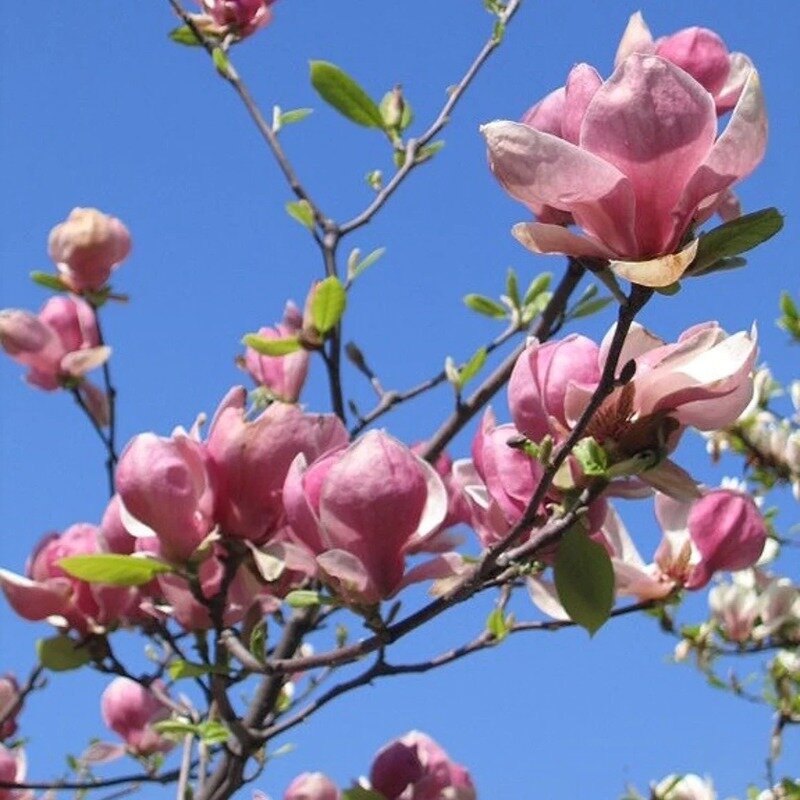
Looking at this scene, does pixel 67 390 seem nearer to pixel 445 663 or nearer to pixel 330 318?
pixel 330 318

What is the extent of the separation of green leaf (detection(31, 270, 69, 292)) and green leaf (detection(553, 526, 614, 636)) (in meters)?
1.32

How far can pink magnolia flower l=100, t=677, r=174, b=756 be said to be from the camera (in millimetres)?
1696

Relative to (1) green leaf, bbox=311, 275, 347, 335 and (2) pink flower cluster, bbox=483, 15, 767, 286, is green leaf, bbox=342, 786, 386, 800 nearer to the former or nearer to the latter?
(1) green leaf, bbox=311, 275, 347, 335

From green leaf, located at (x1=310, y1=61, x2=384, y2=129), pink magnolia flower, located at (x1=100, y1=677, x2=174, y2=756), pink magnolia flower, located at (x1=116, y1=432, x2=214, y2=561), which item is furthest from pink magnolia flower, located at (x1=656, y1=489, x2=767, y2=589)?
pink magnolia flower, located at (x1=100, y1=677, x2=174, y2=756)

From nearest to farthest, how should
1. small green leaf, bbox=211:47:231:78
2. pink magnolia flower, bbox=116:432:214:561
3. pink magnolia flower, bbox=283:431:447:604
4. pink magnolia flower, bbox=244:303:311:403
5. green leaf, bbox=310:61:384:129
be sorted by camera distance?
1. pink magnolia flower, bbox=283:431:447:604
2. pink magnolia flower, bbox=116:432:214:561
3. green leaf, bbox=310:61:384:129
4. pink magnolia flower, bbox=244:303:311:403
5. small green leaf, bbox=211:47:231:78

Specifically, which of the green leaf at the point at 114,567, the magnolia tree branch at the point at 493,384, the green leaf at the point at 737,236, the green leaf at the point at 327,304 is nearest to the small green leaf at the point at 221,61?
the green leaf at the point at 327,304

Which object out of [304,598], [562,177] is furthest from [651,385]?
[304,598]

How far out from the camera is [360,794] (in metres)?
1.22

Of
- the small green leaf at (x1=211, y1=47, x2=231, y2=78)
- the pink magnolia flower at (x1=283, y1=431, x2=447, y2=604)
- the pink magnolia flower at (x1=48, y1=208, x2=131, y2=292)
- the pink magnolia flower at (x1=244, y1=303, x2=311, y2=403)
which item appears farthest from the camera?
the pink magnolia flower at (x1=48, y1=208, x2=131, y2=292)

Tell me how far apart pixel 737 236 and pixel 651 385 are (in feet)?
0.40

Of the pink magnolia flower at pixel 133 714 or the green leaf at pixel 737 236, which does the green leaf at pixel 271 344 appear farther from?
the green leaf at pixel 737 236

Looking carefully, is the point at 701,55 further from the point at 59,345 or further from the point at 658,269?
the point at 59,345

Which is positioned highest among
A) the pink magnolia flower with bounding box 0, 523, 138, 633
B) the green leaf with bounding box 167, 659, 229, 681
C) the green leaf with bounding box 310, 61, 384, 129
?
the green leaf with bounding box 310, 61, 384, 129

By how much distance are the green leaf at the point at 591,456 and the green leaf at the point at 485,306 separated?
0.94m
